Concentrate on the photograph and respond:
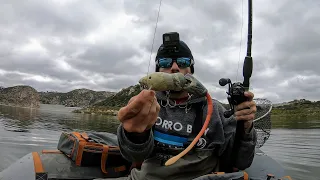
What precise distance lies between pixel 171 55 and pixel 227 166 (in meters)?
1.64

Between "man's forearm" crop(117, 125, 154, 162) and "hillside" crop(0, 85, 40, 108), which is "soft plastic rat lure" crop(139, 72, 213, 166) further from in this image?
"hillside" crop(0, 85, 40, 108)

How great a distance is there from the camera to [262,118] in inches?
219

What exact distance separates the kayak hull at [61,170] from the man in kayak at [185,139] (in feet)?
2.46

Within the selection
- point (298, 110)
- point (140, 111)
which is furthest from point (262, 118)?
point (298, 110)

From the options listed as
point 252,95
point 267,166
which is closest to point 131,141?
point 252,95

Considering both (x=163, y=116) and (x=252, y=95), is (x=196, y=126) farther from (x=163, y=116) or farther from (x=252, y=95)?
(x=252, y=95)

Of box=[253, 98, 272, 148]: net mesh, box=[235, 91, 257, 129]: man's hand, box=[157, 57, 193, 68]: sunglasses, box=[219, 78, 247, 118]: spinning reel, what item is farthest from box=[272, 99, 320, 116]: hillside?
box=[219, 78, 247, 118]: spinning reel

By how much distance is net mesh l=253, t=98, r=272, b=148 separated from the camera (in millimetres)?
5164

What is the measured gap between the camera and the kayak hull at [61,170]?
13.0 ft

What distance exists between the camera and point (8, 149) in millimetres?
10211

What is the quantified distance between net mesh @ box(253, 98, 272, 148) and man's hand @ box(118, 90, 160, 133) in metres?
3.40

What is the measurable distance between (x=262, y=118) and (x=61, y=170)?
3830 mm

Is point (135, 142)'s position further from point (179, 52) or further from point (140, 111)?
point (179, 52)

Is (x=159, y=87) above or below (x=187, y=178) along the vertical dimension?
above
